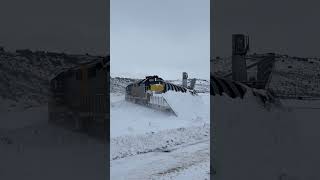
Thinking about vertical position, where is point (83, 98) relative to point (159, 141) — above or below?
above

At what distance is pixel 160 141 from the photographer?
5.90 m

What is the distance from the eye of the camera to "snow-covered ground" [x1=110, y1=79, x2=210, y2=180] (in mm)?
4242

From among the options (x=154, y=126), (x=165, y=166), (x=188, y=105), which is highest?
(x=188, y=105)

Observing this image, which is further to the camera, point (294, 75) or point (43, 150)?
point (294, 75)

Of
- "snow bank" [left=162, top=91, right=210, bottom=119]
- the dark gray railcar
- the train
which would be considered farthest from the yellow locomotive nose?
the dark gray railcar

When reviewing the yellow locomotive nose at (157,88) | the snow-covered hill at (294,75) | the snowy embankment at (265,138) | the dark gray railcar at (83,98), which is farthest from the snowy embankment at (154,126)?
the snow-covered hill at (294,75)

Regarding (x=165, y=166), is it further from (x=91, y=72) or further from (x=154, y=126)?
(x=154, y=126)

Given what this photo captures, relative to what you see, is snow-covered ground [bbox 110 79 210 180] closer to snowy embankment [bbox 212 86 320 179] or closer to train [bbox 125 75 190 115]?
train [bbox 125 75 190 115]

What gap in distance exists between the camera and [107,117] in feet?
8.75

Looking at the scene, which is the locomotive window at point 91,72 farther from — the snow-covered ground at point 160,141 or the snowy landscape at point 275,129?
the snow-covered ground at point 160,141

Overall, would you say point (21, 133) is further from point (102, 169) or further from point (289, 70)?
point (289, 70)

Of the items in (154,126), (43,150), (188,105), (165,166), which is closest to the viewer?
(43,150)

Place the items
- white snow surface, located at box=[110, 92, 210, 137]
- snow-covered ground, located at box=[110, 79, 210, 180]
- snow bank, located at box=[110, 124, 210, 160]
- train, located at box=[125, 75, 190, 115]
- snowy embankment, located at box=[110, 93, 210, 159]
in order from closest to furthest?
Answer: snow-covered ground, located at box=[110, 79, 210, 180] < snow bank, located at box=[110, 124, 210, 160] < snowy embankment, located at box=[110, 93, 210, 159] < white snow surface, located at box=[110, 92, 210, 137] < train, located at box=[125, 75, 190, 115]

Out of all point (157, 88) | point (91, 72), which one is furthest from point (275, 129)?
point (157, 88)
